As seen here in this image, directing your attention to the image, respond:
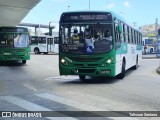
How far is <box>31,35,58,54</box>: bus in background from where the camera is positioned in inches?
2308

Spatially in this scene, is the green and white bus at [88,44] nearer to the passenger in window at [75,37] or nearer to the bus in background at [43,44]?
the passenger in window at [75,37]

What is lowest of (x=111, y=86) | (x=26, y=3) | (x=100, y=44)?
(x=111, y=86)

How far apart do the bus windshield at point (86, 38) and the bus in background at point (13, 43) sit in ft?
43.0

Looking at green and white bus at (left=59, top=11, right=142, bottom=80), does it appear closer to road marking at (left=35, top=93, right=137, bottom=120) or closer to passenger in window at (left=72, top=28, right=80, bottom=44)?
passenger in window at (left=72, top=28, right=80, bottom=44)

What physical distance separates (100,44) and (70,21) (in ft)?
5.11

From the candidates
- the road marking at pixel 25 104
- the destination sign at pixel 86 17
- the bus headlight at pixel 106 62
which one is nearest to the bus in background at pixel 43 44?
the destination sign at pixel 86 17

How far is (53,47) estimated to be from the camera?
194ft

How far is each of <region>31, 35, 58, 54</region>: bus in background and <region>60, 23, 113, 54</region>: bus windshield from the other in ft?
139

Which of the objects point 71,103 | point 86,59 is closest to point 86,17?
point 86,59

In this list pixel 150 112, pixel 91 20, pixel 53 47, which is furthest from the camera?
pixel 53 47

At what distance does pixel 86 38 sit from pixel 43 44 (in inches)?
1702

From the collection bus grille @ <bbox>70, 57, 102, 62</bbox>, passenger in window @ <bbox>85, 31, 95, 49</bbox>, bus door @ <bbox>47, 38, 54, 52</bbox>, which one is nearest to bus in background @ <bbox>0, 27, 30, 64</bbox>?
bus grille @ <bbox>70, 57, 102, 62</bbox>

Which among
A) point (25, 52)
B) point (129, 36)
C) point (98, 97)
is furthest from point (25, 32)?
point (98, 97)

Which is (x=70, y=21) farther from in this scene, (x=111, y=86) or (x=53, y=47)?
(x=53, y=47)
